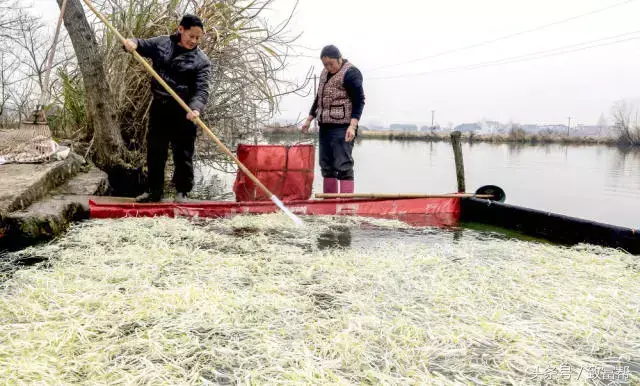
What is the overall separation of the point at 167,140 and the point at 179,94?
1.76 ft

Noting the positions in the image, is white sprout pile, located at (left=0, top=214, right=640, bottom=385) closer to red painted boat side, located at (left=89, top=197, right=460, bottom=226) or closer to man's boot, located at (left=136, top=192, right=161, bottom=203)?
red painted boat side, located at (left=89, top=197, right=460, bottom=226)

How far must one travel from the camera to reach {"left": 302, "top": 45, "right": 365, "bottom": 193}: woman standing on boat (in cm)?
518

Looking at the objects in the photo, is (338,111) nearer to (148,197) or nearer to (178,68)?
(178,68)

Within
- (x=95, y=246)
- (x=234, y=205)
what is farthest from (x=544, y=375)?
(x=234, y=205)

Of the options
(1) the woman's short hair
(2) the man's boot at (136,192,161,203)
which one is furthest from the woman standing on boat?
(2) the man's boot at (136,192,161,203)

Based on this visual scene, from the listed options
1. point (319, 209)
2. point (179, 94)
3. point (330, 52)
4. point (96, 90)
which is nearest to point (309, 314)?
point (319, 209)

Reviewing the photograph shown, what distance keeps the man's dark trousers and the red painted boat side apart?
0.43 m

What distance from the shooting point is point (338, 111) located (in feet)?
17.3

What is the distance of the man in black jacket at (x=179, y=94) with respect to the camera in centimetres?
A: 459

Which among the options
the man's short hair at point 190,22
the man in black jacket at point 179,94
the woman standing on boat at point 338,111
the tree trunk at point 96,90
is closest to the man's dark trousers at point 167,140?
the man in black jacket at point 179,94

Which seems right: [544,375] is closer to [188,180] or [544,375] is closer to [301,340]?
[301,340]

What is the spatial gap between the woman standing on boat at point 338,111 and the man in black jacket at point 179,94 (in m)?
1.36

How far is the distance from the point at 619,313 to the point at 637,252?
5.05ft

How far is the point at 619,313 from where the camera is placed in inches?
90.4
